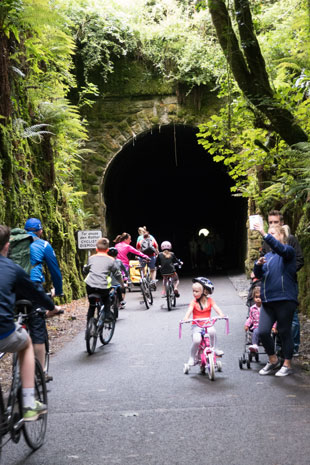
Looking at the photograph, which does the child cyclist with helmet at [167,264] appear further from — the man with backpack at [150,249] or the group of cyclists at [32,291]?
the group of cyclists at [32,291]

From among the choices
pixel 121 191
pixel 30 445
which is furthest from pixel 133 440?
pixel 121 191

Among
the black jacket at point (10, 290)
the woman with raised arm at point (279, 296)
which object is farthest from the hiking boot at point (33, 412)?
the woman with raised arm at point (279, 296)

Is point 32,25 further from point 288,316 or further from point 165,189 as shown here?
point 165,189

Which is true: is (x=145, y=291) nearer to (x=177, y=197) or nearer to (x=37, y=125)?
(x=37, y=125)

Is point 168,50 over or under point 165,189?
over

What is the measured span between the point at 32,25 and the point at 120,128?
35.1ft

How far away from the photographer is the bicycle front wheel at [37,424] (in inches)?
180

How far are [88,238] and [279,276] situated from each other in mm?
9465

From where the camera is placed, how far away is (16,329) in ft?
14.0

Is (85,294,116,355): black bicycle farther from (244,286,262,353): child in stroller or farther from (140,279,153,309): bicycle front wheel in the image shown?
(140,279,153,309): bicycle front wheel

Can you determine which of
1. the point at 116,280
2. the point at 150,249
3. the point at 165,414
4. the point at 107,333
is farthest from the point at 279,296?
the point at 150,249

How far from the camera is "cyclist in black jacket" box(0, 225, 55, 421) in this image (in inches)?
164

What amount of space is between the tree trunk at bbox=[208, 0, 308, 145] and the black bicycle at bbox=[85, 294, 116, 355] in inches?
165

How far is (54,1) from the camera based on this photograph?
12.0 meters
